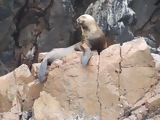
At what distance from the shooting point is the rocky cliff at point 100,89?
25.5 ft

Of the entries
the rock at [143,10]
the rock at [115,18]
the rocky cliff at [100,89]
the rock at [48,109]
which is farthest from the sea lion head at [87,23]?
the rock at [143,10]

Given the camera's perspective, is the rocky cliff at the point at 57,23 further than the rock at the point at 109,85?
Yes

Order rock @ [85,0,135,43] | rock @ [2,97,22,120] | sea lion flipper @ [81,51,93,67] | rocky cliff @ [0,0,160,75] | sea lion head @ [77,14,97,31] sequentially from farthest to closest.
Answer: rocky cliff @ [0,0,160,75] → rock @ [85,0,135,43] → sea lion head @ [77,14,97,31] → rock @ [2,97,22,120] → sea lion flipper @ [81,51,93,67]

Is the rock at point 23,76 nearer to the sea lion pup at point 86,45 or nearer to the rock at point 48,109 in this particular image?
the sea lion pup at point 86,45

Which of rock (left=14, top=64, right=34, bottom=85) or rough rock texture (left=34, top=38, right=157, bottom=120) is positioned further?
rock (left=14, top=64, right=34, bottom=85)

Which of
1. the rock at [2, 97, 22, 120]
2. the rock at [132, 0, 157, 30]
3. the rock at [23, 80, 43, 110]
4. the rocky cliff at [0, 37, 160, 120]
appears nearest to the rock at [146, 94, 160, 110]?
the rocky cliff at [0, 37, 160, 120]

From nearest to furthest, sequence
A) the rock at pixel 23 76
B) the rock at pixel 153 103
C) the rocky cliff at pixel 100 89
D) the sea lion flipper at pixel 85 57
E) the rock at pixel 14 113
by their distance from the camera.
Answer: the rock at pixel 153 103 → the rocky cliff at pixel 100 89 → the sea lion flipper at pixel 85 57 → the rock at pixel 14 113 → the rock at pixel 23 76

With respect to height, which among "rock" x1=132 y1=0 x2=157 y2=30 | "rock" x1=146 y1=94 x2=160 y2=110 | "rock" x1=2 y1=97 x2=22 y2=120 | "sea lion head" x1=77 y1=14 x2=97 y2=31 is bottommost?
"rock" x1=2 y1=97 x2=22 y2=120

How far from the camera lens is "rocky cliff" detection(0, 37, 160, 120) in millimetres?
7785

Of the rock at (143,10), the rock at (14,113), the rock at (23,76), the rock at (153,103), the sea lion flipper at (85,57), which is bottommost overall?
the rock at (14,113)

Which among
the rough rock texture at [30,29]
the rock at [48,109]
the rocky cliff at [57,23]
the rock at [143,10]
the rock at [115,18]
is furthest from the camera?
the rock at [143,10]

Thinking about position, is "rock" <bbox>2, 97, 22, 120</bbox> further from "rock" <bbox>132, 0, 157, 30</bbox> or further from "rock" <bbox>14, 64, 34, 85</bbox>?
"rock" <bbox>132, 0, 157, 30</bbox>

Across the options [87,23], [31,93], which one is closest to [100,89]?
[31,93]

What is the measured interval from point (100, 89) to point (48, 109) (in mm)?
973
